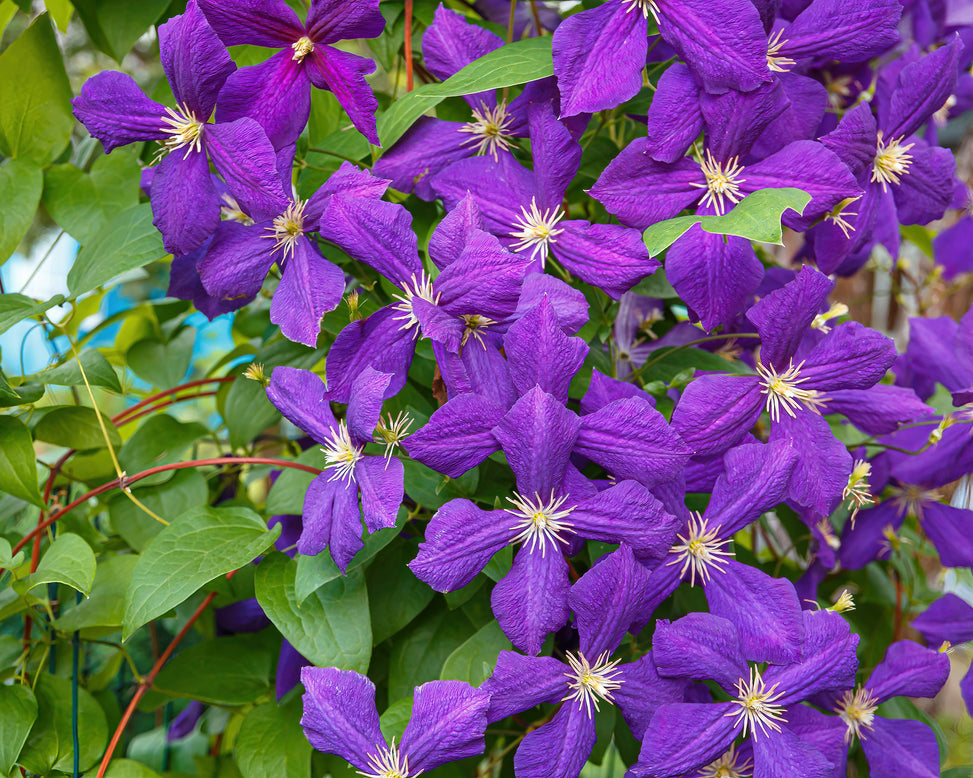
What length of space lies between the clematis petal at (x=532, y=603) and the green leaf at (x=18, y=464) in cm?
49

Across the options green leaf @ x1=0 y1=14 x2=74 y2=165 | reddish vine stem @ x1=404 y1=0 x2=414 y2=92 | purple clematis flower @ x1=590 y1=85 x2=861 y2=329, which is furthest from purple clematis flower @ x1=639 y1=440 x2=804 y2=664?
green leaf @ x1=0 y1=14 x2=74 y2=165

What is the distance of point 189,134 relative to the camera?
2.25 feet

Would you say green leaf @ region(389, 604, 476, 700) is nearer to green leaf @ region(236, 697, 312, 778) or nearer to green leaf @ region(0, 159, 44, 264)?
green leaf @ region(236, 697, 312, 778)

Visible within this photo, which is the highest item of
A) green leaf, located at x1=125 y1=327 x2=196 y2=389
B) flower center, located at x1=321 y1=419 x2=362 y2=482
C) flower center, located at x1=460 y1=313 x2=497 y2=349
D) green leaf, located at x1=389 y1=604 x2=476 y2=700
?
flower center, located at x1=460 y1=313 x2=497 y2=349

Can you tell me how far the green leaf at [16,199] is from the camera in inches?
33.3

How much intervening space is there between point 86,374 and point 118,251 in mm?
128

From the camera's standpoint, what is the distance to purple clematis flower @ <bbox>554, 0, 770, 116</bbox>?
0.63 metres

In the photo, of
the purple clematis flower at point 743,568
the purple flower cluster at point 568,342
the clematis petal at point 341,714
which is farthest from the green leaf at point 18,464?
the purple clematis flower at point 743,568

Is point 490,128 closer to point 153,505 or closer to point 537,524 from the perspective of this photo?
point 537,524

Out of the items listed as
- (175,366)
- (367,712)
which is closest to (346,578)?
(367,712)

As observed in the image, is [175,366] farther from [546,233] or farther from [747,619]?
[747,619]

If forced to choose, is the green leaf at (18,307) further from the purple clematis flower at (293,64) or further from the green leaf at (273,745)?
the green leaf at (273,745)

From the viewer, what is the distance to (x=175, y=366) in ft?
3.45

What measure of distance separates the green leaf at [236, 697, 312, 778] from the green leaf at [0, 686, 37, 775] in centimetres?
20
